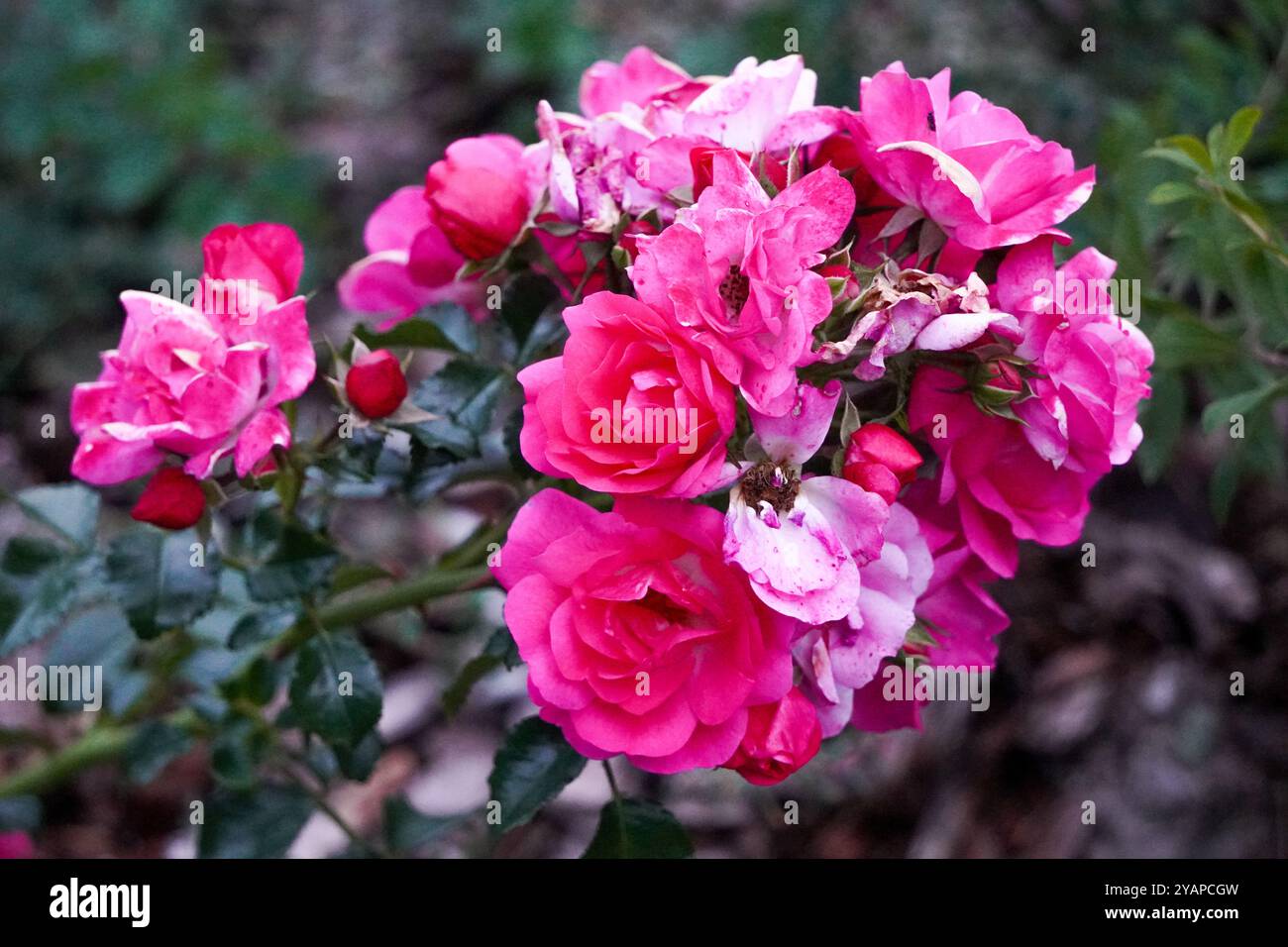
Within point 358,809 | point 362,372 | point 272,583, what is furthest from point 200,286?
point 358,809

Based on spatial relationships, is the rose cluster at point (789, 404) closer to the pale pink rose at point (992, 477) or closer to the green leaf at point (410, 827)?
the pale pink rose at point (992, 477)

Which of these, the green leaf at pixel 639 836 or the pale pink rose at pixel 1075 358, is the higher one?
the pale pink rose at pixel 1075 358

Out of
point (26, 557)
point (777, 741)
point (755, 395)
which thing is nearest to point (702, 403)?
point (755, 395)

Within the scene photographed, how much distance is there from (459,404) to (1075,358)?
1.86 ft

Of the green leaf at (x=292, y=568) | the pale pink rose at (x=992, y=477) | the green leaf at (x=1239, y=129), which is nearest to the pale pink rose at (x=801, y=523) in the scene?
the pale pink rose at (x=992, y=477)

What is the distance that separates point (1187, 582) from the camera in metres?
2.30

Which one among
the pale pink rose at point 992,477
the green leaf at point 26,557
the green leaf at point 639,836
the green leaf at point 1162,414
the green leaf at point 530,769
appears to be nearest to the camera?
the pale pink rose at point 992,477

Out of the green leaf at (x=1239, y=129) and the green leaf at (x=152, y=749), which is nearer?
the green leaf at (x=1239, y=129)

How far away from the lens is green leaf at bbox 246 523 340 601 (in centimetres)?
→ 119

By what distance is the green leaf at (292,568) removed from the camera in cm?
119

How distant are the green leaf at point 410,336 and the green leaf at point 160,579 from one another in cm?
29

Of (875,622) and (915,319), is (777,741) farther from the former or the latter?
(915,319)

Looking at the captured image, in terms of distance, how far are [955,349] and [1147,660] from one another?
1.57 meters
